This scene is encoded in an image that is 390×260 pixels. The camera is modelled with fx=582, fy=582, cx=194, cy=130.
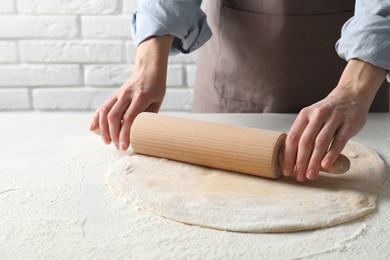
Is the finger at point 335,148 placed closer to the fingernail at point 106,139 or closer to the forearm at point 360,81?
the forearm at point 360,81

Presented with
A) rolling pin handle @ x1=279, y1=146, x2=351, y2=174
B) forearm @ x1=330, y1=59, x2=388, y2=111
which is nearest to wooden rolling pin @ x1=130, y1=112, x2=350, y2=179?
rolling pin handle @ x1=279, y1=146, x2=351, y2=174

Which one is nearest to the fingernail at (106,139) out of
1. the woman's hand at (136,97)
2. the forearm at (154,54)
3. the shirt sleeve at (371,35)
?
the woman's hand at (136,97)

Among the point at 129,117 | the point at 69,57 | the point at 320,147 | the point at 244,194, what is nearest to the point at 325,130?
the point at 320,147

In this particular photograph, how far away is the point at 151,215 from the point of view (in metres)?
0.70


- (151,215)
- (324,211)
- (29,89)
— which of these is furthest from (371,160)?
(29,89)

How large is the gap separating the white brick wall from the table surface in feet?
2.65

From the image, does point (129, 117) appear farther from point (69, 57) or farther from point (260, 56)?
point (69, 57)

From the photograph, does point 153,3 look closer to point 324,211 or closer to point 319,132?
point 319,132

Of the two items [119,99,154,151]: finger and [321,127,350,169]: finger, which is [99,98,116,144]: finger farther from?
[321,127,350,169]: finger

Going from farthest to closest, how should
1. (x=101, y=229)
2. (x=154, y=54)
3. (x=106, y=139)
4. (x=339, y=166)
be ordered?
(x=154, y=54), (x=106, y=139), (x=339, y=166), (x=101, y=229)

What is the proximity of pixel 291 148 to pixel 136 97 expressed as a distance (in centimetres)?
29

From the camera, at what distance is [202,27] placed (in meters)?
1.09

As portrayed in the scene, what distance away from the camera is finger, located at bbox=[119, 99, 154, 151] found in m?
A: 0.89

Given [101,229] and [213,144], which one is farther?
[213,144]
